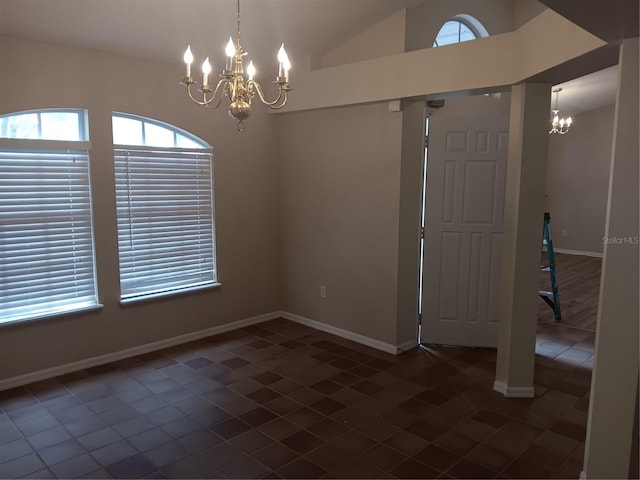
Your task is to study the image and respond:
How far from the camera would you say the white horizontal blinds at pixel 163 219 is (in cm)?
405

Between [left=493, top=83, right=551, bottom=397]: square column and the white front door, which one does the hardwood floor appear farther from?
[left=493, top=83, right=551, bottom=397]: square column

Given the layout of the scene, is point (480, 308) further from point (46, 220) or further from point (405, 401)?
point (46, 220)

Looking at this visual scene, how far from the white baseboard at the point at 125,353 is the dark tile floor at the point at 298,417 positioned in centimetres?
7

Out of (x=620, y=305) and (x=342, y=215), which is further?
(x=342, y=215)

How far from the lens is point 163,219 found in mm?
4305

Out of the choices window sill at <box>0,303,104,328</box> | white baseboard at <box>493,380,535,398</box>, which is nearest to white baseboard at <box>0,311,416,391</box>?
window sill at <box>0,303,104,328</box>

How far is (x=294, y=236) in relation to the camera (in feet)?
16.6

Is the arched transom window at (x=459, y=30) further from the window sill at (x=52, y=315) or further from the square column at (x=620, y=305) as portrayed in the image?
the window sill at (x=52, y=315)

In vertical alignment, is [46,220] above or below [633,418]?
above

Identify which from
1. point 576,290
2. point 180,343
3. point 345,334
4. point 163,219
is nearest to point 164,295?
point 180,343

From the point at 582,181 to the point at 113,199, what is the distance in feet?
29.1

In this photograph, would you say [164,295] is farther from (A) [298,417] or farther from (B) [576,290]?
(B) [576,290]

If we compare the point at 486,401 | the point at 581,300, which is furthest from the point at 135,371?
the point at 581,300

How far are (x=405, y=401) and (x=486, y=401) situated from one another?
22.8 inches
